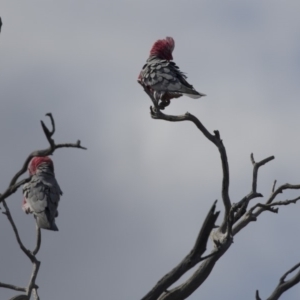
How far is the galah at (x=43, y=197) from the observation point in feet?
37.9

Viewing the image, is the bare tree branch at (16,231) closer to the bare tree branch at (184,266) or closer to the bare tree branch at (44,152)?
the bare tree branch at (184,266)

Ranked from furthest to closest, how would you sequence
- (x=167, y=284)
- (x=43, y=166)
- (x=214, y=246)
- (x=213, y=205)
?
(x=43, y=166)
(x=214, y=246)
(x=167, y=284)
(x=213, y=205)

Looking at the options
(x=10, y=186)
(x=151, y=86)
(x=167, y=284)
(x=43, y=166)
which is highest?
(x=151, y=86)

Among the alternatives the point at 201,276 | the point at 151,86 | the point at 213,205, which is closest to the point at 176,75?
the point at 151,86

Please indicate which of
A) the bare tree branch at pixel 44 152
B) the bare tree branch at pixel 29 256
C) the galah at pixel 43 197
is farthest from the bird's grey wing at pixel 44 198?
the bare tree branch at pixel 44 152

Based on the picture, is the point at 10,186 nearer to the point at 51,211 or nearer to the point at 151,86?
the point at 51,211

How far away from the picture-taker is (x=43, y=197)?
39.5 ft

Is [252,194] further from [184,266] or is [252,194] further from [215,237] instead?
[184,266]

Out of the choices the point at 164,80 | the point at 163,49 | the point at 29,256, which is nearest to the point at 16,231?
the point at 29,256

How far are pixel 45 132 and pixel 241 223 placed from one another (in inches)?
165

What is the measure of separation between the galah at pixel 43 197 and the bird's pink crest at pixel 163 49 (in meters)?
2.82

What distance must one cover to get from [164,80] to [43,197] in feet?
8.15

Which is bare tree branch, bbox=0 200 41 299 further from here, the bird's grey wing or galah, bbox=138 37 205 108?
galah, bbox=138 37 205 108

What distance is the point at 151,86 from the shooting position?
13266 mm
